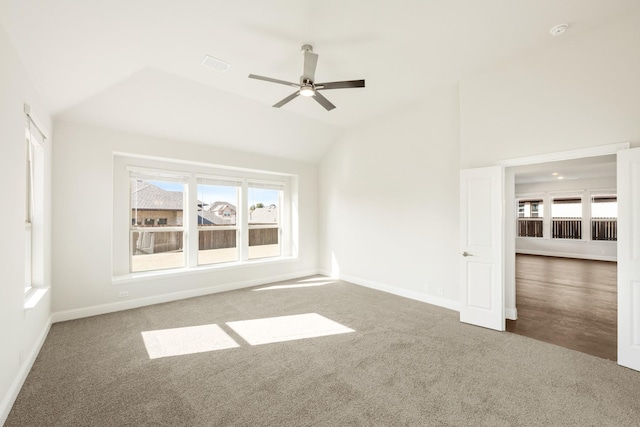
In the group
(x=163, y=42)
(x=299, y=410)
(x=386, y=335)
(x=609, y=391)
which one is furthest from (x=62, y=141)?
(x=609, y=391)

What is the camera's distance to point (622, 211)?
2725mm

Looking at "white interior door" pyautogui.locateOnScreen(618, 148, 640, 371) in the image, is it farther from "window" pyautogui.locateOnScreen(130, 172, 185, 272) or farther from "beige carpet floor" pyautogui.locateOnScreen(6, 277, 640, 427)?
"window" pyautogui.locateOnScreen(130, 172, 185, 272)

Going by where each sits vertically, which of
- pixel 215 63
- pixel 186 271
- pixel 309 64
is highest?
pixel 215 63

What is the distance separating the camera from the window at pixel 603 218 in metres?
8.86

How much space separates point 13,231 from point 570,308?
6.83 meters

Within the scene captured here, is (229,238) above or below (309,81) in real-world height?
below

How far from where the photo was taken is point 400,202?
5.07 metres

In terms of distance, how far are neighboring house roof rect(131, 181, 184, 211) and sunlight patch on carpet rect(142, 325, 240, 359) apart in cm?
229

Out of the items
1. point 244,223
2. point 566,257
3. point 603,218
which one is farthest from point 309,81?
point 603,218

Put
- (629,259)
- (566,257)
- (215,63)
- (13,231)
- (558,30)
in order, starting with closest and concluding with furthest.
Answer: (13,231) → (629,259) → (558,30) → (215,63) → (566,257)

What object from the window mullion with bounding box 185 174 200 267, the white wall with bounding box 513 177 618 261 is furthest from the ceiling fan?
the white wall with bounding box 513 177 618 261

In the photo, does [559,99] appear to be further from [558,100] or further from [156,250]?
[156,250]

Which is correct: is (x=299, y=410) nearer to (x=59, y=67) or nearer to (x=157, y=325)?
(x=157, y=325)

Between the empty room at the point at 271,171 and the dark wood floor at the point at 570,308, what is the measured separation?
0.13 m
